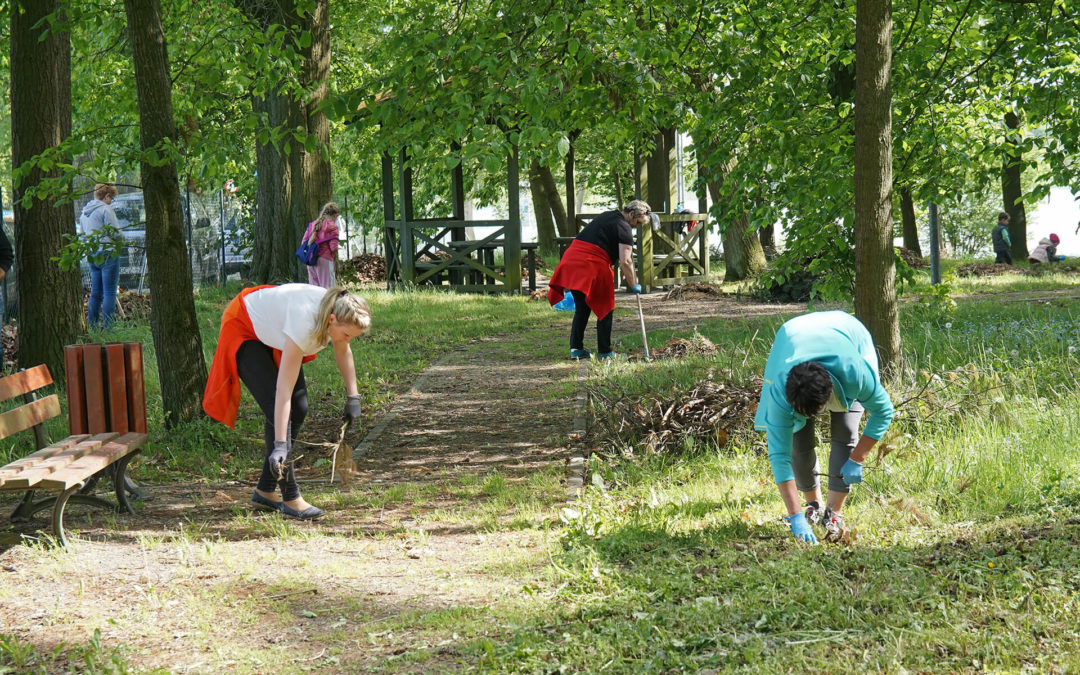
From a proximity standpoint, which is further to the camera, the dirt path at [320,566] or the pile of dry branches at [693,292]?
the pile of dry branches at [693,292]

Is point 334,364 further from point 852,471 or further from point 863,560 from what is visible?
point 863,560

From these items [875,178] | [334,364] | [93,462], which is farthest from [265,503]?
[334,364]

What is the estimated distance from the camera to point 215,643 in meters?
3.94

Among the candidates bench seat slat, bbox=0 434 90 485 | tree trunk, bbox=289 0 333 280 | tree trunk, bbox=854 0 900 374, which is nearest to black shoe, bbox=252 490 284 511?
bench seat slat, bbox=0 434 90 485

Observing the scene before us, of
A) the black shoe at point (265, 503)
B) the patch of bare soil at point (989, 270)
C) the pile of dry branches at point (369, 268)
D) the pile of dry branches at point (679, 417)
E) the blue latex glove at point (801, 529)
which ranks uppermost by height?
the pile of dry branches at point (369, 268)

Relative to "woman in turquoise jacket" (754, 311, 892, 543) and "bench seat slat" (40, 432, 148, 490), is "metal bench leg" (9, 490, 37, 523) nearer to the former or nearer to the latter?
"bench seat slat" (40, 432, 148, 490)

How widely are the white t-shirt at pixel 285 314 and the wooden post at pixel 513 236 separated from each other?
40.5 feet

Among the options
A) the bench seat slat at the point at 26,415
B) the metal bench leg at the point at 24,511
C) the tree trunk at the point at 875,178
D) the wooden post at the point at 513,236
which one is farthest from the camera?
the wooden post at the point at 513,236

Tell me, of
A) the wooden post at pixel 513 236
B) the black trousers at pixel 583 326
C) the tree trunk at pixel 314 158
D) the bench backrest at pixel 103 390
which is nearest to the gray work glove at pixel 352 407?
the bench backrest at pixel 103 390

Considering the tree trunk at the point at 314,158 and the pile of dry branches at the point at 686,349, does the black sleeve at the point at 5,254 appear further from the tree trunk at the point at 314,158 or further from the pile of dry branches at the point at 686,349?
the tree trunk at the point at 314,158

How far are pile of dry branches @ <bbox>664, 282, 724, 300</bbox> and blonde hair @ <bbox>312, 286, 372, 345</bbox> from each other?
469 inches

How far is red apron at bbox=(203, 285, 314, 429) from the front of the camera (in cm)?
564

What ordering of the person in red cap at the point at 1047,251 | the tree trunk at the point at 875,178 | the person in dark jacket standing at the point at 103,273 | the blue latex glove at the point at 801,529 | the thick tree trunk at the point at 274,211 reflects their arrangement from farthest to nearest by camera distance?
1. the person in red cap at the point at 1047,251
2. the thick tree trunk at the point at 274,211
3. the person in dark jacket standing at the point at 103,273
4. the tree trunk at the point at 875,178
5. the blue latex glove at the point at 801,529

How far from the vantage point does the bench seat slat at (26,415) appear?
524 centimetres
